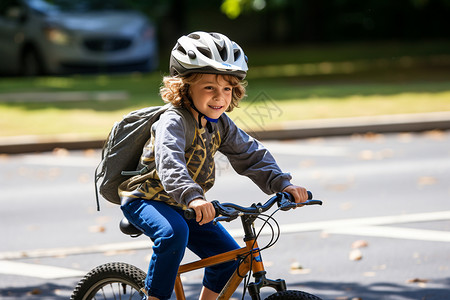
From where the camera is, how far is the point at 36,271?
6379mm

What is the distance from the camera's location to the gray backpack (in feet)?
12.9

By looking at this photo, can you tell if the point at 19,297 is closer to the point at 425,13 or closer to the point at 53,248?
the point at 53,248

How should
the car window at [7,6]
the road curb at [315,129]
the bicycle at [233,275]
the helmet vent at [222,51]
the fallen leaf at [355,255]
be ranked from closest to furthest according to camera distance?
the bicycle at [233,275]
the helmet vent at [222,51]
the fallen leaf at [355,255]
the road curb at [315,129]
the car window at [7,6]

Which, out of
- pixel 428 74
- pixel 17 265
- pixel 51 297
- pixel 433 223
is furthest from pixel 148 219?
pixel 428 74

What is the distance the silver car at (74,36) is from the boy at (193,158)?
14.9 m

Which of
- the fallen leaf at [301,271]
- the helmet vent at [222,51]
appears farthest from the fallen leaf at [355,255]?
the helmet vent at [222,51]

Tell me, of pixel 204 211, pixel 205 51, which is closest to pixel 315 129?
pixel 205 51

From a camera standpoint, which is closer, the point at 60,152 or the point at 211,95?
the point at 211,95

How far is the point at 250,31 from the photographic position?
132 feet

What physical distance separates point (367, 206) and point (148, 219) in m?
4.67

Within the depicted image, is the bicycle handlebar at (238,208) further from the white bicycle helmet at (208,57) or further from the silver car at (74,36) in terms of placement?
the silver car at (74,36)

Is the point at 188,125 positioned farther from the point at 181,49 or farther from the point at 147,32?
the point at 147,32

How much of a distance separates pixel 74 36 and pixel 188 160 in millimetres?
15055

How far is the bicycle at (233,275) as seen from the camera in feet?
11.5
